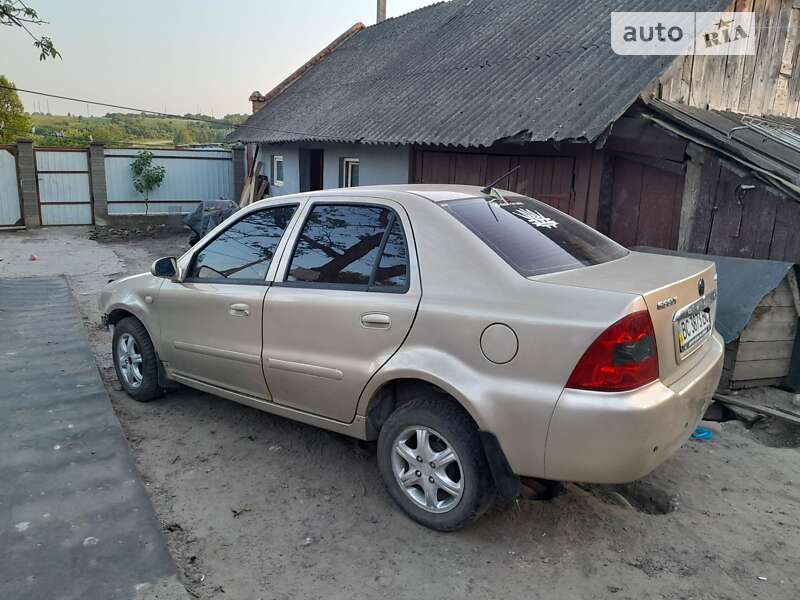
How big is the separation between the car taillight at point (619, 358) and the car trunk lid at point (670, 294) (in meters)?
0.09

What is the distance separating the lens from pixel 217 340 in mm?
3934

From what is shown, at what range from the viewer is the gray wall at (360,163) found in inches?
392

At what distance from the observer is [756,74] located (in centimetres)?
A: 810

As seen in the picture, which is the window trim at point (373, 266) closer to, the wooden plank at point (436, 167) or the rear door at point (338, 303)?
the rear door at point (338, 303)

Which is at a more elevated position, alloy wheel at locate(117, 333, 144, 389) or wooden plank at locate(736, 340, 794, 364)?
wooden plank at locate(736, 340, 794, 364)

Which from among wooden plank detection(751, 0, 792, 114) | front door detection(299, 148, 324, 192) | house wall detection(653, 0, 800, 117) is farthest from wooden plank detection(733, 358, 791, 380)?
front door detection(299, 148, 324, 192)

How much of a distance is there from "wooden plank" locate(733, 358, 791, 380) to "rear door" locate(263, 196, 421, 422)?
3.22 m

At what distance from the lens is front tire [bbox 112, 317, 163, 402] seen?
4.56 m

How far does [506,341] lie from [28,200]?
55.2 feet

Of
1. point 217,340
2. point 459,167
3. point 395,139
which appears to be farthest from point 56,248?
point 217,340

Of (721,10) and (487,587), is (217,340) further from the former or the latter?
(721,10)

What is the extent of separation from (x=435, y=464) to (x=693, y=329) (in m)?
1.42

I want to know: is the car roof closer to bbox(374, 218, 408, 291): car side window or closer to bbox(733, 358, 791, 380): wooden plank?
bbox(374, 218, 408, 291): car side window

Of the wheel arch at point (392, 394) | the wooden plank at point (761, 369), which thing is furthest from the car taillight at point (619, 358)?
the wooden plank at point (761, 369)
